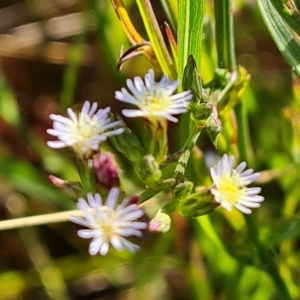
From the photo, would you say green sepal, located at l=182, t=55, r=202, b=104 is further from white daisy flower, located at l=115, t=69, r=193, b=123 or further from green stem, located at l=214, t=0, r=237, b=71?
green stem, located at l=214, t=0, r=237, b=71

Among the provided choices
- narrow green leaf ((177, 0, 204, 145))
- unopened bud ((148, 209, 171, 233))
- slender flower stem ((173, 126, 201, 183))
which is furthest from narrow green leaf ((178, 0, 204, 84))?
unopened bud ((148, 209, 171, 233))

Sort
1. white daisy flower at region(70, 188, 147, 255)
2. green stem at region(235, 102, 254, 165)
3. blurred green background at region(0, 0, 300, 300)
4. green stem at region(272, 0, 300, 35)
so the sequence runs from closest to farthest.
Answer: white daisy flower at region(70, 188, 147, 255) → green stem at region(272, 0, 300, 35) → green stem at region(235, 102, 254, 165) → blurred green background at region(0, 0, 300, 300)

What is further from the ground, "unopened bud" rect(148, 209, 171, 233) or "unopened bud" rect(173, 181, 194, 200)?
"unopened bud" rect(173, 181, 194, 200)

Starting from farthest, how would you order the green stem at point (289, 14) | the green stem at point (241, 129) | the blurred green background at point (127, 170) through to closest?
the blurred green background at point (127, 170) → the green stem at point (241, 129) → the green stem at point (289, 14)

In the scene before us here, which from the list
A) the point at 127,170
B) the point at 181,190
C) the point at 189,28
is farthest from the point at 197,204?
the point at 127,170

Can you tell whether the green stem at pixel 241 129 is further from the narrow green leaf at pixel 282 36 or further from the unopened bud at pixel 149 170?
the unopened bud at pixel 149 170

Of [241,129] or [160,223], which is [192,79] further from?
[241,129]

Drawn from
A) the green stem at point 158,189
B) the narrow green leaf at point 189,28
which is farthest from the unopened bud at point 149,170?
the narrow green leaf at point 189,28
